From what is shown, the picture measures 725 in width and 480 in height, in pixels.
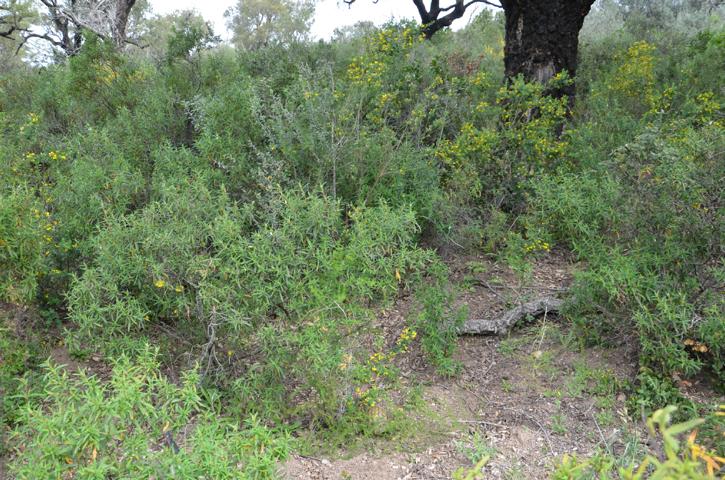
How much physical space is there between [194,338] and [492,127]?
11.1ft

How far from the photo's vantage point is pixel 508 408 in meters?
3.59

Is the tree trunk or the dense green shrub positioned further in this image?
the tree trunk

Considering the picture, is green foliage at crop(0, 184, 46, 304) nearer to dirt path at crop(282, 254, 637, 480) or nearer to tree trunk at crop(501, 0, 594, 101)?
dirt path at crop(282, 254, 637, 480)

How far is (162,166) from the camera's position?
16.5 feet

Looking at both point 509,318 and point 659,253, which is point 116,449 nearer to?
point 509,318

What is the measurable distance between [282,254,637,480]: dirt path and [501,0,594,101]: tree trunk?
2.98m

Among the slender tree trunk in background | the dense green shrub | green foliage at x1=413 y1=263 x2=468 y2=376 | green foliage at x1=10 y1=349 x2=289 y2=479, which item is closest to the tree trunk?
the dense green shrub

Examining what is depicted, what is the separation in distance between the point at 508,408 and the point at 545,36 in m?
4.48

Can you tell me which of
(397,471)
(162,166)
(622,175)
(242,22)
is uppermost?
(242,22)

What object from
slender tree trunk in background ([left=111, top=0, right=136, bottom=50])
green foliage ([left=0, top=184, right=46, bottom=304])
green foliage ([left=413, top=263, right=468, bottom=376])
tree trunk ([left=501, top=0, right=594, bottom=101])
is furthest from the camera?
slender tree trunk in background ([left=111, top=0, right=136, bottom=50])

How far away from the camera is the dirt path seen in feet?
10.2

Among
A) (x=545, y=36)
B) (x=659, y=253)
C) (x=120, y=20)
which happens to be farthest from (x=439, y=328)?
(x=120, y=20)

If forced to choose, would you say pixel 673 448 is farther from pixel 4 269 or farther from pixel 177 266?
pixel 4 269

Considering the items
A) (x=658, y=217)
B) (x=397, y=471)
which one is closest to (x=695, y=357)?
(x=658, y=217)
